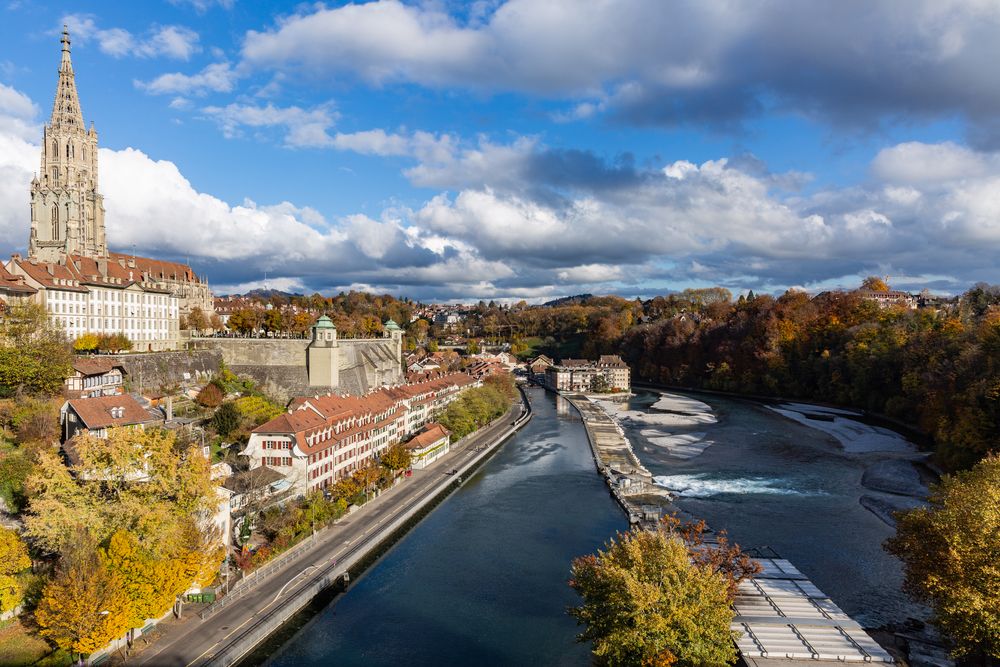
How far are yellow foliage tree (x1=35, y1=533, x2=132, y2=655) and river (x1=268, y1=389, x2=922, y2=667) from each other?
4.59 metres

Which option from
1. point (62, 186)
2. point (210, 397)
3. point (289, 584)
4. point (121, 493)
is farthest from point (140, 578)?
point (62, 186)

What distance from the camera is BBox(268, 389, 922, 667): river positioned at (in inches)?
787

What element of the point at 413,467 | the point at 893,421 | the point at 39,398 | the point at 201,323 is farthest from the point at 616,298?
A: the point at 39,398

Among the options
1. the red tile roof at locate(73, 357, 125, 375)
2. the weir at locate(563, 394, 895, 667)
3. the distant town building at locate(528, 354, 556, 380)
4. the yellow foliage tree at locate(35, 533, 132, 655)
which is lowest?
the distant town building at locate(528, 354, 556, 380)

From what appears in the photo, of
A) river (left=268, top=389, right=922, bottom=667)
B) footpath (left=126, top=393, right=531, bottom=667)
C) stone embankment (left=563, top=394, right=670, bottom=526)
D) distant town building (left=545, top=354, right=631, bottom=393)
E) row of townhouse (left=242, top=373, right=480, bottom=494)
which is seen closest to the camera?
footpath (left=126, top=393, right=531, bottom=667)

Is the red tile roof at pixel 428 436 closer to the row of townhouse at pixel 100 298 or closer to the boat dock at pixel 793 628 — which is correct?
the row of townhouse at pixel 100 298

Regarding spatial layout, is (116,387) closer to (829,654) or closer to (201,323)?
(201,323)

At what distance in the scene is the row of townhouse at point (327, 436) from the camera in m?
29.1

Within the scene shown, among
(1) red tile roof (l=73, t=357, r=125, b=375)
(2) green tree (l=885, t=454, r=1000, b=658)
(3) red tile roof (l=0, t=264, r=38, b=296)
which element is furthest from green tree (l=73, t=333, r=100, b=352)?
(2) green tree (l=885, t=454, r=1000, b=658)

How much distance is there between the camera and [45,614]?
53.2 feet

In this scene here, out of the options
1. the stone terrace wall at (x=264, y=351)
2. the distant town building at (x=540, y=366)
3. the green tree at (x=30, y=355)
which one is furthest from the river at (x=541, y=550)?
the distant town building at (x=540, y=366)

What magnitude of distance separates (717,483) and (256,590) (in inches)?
1022

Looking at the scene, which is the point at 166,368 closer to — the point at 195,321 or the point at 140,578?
the point at 195,321

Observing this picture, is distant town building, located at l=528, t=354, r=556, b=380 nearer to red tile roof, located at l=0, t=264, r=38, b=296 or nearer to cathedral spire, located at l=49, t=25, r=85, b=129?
cathedral spire, located at l=49, t=25, r=85, b=129
